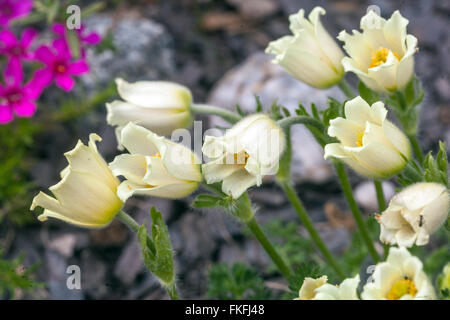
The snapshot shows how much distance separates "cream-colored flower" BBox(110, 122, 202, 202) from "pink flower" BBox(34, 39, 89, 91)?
50.7 inches

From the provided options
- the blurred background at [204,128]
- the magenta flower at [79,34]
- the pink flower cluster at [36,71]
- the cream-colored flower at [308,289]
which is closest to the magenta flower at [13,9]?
the pink flower cluster at [36,71]

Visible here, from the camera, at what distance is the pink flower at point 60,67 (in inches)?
107

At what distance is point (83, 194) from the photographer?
4.92 ft

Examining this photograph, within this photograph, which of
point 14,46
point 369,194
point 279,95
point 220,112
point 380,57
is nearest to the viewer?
point 380,57

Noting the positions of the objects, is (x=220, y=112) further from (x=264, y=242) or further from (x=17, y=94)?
(x=17, y=94)

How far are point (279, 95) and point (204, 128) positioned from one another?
42cm

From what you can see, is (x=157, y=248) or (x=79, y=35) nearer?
(x=157, y=248)

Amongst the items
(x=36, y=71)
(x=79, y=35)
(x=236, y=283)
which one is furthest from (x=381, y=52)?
(x=36, y=71)

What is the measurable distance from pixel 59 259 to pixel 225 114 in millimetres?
1376

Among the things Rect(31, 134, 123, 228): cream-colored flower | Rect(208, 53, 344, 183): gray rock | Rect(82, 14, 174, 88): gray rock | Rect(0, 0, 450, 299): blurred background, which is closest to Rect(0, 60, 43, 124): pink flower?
Rect(0, 0, 450, 299): blurred background

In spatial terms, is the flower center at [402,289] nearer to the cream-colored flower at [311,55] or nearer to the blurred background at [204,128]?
the cream-colored flower at [311,55]

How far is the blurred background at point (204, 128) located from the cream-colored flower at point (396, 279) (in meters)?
0.84
